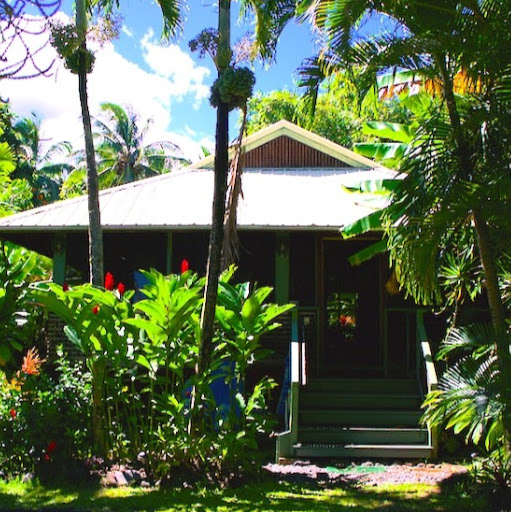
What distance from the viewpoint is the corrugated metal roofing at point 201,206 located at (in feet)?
40.4

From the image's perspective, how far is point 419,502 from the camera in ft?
23.1

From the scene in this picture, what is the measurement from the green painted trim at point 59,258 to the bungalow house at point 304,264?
2 centimetres

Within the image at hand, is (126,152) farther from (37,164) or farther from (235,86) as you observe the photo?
(235,86)

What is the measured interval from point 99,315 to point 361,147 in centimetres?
547

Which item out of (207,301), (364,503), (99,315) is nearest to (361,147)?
(207,301)

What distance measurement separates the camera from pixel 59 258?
1294 cm

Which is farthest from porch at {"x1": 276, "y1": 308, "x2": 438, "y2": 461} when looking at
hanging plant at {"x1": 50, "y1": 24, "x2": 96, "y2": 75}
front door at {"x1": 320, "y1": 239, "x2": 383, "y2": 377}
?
hanging plant at {"x1": 50, "y1": 24, "x2": 96, "y2": 75}

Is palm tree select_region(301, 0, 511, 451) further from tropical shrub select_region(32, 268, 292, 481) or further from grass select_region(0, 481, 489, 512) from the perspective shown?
tropical shrub select_region(32, 268, 292, 481)

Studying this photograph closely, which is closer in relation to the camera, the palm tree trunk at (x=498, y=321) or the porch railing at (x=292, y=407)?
the palm tree trunk at (x=498, y=321)

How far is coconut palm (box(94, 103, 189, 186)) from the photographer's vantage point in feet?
117

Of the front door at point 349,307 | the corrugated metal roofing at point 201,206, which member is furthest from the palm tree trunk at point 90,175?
the front door at point 349,307

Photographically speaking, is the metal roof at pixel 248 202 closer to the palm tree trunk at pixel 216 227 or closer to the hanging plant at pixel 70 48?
the hanging plant at pixel 70 48

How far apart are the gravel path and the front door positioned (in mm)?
5171

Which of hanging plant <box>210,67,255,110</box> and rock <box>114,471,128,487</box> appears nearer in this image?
hanging plant <box>210,67,255,110</box>
